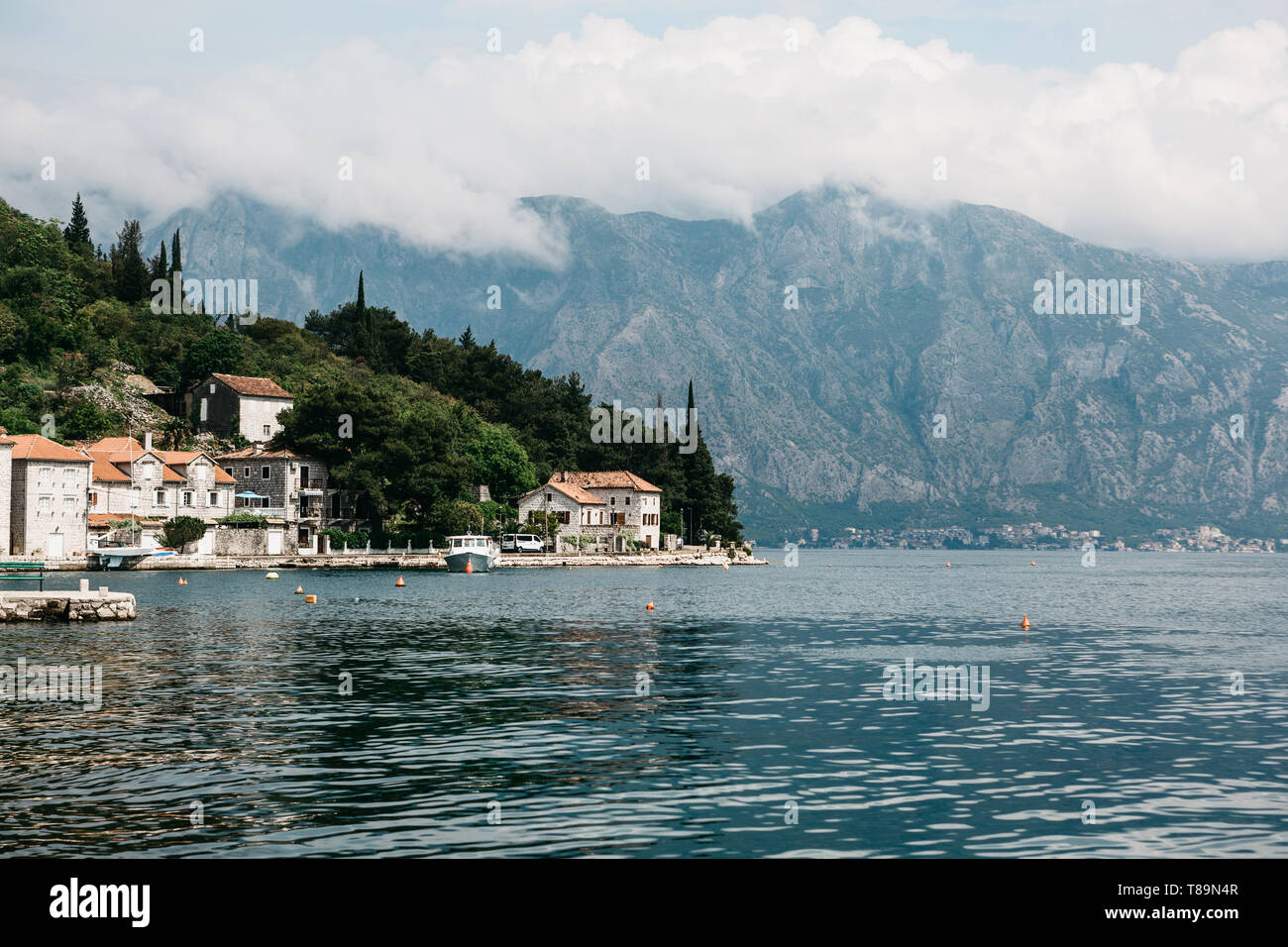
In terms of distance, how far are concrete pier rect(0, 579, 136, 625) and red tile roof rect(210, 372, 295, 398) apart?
9100 cm

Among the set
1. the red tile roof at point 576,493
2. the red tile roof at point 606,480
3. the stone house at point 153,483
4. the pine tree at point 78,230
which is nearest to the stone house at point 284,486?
the stone house at point 153,483

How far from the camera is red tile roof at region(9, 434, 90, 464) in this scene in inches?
4257

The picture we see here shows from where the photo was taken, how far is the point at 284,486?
133 meters

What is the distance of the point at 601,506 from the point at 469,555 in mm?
37895

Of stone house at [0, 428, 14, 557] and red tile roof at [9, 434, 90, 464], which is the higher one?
red tile roof at [9, 434, 90, 464]

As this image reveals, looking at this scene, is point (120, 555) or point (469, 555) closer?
point (120, 555)

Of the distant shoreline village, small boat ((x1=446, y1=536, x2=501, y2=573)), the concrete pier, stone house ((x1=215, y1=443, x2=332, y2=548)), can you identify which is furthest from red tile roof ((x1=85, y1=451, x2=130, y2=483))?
the concrete pier

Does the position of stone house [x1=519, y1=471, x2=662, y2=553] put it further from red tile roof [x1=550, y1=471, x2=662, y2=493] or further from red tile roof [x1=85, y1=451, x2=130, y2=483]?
red tile roof [x1=85, y1=451, x2=130, y2=483]

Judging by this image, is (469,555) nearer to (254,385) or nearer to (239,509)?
(239,509)

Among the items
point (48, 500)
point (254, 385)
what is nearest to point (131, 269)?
point (254, 385)

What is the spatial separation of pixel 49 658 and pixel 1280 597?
314 feet

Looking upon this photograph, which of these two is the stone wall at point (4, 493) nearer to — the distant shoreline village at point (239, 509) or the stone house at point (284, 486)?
the distant shoreline village at point (239, 509)
